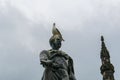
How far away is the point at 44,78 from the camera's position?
488 inches

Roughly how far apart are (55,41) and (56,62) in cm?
74

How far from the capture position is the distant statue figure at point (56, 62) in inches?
493

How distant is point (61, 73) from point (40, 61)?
0.74 m

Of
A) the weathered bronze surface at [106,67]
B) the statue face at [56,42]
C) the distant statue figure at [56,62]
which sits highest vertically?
the weathered bronze surface at [106,67]

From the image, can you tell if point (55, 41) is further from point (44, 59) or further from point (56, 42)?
point (44, 59)

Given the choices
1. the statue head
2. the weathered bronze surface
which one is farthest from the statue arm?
the weathered bronze surface

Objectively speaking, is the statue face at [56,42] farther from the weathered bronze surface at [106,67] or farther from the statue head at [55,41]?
the weathered bronze surface at [106,67]

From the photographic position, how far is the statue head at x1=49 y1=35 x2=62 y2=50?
43.2 feet

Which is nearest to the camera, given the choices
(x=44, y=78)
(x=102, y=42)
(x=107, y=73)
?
(x=44, y=78)

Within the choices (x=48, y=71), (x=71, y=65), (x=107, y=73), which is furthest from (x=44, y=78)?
(x=107, y=73)

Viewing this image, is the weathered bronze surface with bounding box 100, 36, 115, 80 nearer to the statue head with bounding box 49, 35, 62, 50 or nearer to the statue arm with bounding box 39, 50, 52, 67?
the statue head with bounding box 49, 35, 62, 50

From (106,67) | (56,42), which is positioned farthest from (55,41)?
(106,67)

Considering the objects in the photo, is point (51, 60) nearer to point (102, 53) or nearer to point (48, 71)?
point (48, 71)

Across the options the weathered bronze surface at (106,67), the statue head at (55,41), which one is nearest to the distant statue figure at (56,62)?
the statue head at (55,41)
